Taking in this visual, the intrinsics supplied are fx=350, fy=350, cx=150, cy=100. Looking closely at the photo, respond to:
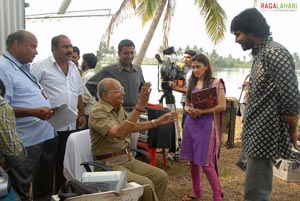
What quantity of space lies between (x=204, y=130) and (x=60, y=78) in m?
1.56

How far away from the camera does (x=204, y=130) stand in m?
3.68

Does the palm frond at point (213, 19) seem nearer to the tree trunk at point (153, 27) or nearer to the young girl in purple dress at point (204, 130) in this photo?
the tree trunk at point (153, 27)

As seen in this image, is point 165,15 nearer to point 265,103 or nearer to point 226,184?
point 226,184

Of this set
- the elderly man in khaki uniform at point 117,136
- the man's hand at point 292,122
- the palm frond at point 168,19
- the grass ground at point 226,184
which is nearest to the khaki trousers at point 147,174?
the elderly man in khaki uniform at point 117,136

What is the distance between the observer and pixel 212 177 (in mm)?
3689

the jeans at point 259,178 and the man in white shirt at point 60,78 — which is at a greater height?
the man in white shirt at point 60,78

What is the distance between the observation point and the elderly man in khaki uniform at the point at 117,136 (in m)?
2.79

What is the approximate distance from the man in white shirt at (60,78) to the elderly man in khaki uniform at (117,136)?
1.51 feet

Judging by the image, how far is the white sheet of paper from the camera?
303cm

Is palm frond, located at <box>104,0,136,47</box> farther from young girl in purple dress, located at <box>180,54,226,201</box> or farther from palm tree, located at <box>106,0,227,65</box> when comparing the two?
young girl in purple dress, located at <box>180,54,226,201</box>

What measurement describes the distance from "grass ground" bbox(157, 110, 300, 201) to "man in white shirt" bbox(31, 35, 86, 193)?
1440mm

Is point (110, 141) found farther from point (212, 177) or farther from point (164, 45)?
point (164, 45)

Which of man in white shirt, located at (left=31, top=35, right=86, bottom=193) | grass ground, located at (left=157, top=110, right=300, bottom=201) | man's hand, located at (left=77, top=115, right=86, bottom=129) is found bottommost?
grass ground, located at (left=157, top=110, right=300, bottom=201)

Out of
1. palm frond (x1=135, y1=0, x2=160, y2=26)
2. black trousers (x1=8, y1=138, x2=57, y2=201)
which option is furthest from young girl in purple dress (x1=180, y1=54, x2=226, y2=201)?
palm frond (x1=135, y1=0, x2=160, y2=26)
